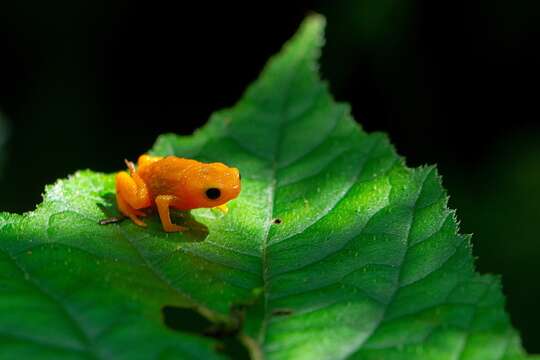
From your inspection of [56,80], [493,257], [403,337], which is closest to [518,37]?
[493,257]

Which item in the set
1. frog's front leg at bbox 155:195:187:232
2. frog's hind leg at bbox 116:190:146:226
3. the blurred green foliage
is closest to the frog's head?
frog's front leg at bbox 155:195:187:232

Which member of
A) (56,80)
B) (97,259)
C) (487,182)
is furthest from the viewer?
(56,80)

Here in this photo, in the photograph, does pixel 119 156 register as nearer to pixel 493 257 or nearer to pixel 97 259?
pixel 493 257

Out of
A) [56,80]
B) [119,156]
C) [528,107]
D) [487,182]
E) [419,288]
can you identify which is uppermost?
[56,80]

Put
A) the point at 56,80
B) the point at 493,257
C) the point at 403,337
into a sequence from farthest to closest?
the point at 56,80
the point at 493,257
the point at 403,337

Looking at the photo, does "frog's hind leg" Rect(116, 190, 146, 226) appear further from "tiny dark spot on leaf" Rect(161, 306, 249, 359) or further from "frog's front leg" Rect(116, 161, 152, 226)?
"tiny dark spot on leaf" Rect(161, 306, 249, 359)

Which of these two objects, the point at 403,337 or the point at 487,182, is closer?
the point at 403,337

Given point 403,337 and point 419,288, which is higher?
point 419,288

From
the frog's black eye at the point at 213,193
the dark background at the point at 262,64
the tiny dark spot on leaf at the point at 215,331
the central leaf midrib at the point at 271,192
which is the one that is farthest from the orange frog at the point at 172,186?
the dark background at the point at 262,64
